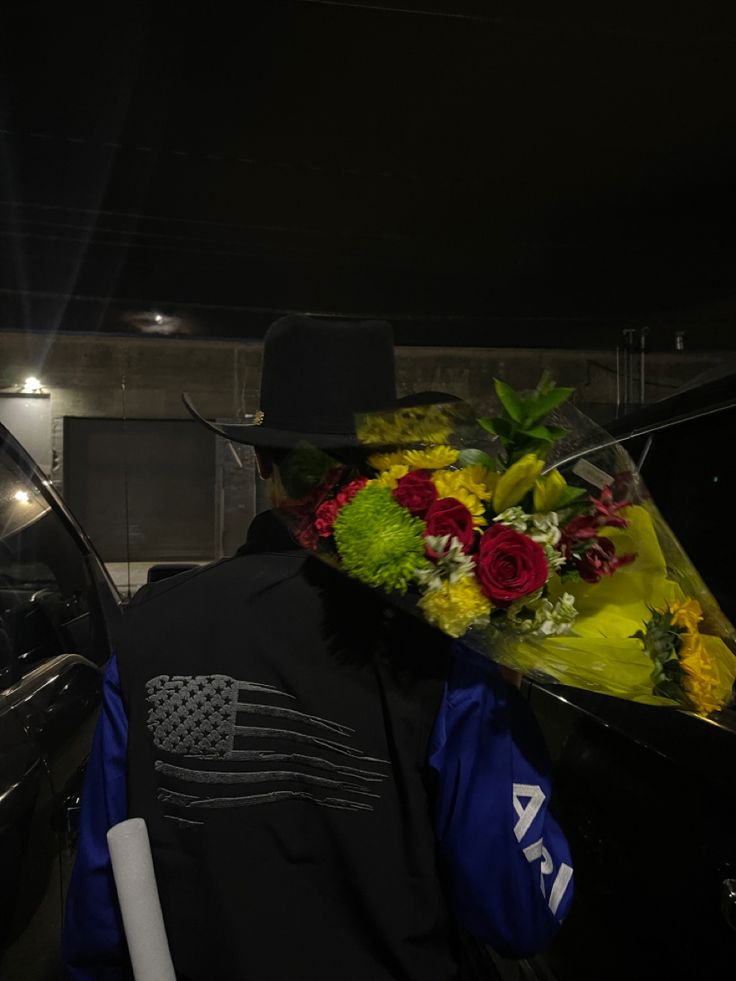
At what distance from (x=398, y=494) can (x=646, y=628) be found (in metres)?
0.34

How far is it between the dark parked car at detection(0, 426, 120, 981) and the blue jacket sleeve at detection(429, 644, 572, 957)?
2.13ft

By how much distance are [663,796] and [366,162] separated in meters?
4.11

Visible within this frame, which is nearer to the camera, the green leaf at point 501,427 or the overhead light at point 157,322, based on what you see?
the green leaf at point 501,427

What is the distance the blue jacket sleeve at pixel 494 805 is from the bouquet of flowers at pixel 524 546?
0.24 feet

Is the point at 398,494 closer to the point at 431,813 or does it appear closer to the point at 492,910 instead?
the point at 431,813

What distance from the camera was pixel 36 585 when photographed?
198 centimetres

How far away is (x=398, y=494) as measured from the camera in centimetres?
82

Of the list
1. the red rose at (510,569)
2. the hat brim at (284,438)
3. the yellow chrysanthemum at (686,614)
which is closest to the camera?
the red rose at (510,569)

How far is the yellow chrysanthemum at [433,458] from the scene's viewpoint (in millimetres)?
857

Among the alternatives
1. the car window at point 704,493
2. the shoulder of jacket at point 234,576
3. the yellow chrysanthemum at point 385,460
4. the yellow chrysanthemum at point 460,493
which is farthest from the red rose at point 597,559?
the car window at point 704,493

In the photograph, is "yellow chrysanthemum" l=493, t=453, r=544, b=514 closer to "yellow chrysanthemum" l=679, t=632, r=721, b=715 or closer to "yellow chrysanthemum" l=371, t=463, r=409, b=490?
"yellow chrysanthemum" l=371, t=463, r=409, b=490

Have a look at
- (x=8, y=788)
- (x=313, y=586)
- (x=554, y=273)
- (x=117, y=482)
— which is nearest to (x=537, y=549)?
(x=313, y=586)

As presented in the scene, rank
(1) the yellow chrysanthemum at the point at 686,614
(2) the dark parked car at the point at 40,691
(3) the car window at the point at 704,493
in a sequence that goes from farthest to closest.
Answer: (3) the car window at the point at 704,493, (2) the dark parked car at the point at 40,691, (1) the yellow chrysanthemum at the point at 686,614

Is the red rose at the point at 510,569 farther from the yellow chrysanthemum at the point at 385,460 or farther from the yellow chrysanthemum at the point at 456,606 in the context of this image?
the yellow chrysanthemum at the point at 385,460
